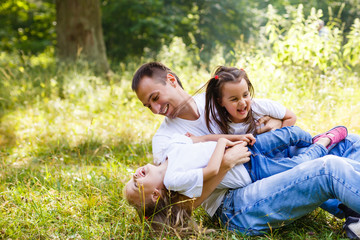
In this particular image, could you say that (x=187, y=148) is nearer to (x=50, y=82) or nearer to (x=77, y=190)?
(x=77, y=190)

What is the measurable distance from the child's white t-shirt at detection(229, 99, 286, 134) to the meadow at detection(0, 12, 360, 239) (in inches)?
27.0

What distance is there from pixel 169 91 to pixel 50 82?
383cm

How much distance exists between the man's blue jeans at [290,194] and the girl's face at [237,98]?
56 cm

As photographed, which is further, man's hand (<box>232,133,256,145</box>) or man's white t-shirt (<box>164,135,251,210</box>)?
man's hand (<box>232,133,256,145</box>)

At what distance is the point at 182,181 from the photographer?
210cm

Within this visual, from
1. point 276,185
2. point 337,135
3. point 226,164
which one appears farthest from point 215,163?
point 337,135

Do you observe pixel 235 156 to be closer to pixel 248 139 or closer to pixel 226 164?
pixel 226 164

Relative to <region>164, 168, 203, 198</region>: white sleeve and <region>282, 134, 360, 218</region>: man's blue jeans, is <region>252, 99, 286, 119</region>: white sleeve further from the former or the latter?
<region>164, 168, 203, 198</region>: white sleeve

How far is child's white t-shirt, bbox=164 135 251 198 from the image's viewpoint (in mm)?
2109

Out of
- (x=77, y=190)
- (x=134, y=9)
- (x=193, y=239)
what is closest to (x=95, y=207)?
(x=77, y=190)

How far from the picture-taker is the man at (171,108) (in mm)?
2547

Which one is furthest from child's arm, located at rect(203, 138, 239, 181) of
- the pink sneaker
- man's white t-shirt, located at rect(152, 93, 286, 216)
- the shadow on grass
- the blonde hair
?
the shadow on grass

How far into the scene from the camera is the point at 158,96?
2.58 m

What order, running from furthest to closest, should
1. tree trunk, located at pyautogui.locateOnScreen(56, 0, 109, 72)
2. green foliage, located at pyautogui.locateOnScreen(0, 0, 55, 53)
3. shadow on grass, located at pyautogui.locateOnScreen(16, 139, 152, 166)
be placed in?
1. green foliage, located at pyautogui.locateOnScreen(0, 0, 55, 53)
2. tree trunk, located at pyautogui.locateOnScreen(56, 0, 109, 72)
3. shadow on grass, located at pyautogui.locateOnScreen(16, 139, 152, 166)
